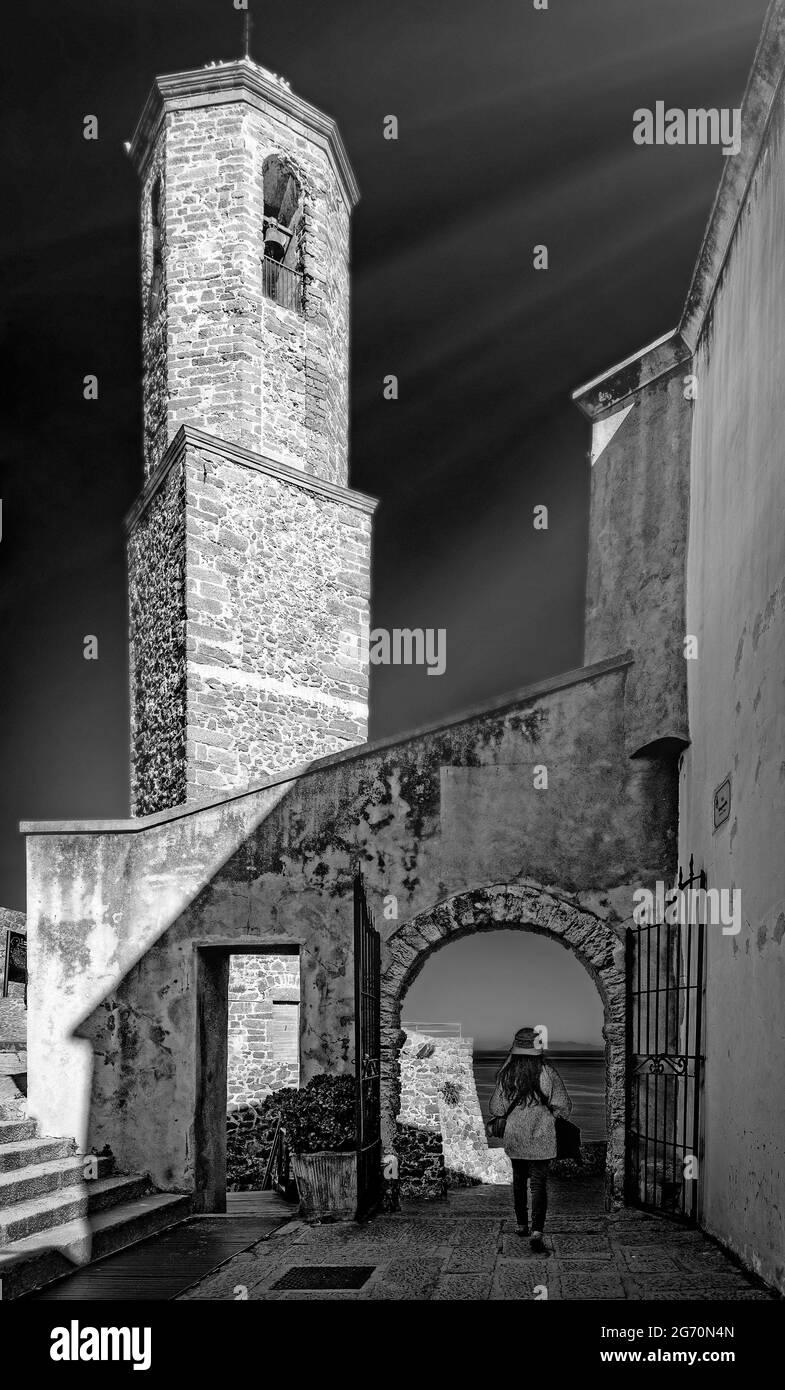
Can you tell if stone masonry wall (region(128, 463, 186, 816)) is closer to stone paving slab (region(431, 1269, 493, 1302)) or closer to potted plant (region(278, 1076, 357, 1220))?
potted plant (region(278, 1076, 357, 1220))

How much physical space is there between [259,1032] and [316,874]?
4.83m

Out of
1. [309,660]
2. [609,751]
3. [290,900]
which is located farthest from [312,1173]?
[309,660]

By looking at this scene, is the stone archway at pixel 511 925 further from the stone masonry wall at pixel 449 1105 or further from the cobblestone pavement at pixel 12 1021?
the stone masonry wall at pixel 449 1105

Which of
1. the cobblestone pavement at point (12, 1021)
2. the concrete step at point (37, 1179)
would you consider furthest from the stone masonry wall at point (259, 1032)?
the concrete step at point (37, 1179)

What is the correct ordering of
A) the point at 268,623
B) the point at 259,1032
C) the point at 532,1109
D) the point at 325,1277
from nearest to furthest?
the point at 325,1277
the point at 532,1109
the point at 259,1032
the point at 268,623

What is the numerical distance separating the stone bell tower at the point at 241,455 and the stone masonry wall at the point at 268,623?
0.08 feet

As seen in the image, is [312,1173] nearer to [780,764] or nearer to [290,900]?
[290,900]

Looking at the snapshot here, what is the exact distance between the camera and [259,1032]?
1465cm

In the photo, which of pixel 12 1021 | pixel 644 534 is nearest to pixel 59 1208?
pixel 12 1021

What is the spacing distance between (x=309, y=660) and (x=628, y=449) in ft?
21.2

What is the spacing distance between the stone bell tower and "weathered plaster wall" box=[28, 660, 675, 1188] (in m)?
4.67

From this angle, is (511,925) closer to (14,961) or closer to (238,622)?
(14,961)

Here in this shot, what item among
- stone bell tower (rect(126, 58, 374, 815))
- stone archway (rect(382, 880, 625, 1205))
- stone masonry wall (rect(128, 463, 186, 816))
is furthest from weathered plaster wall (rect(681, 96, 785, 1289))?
stone masonry wall (rect(128, 463, 186, 816))
